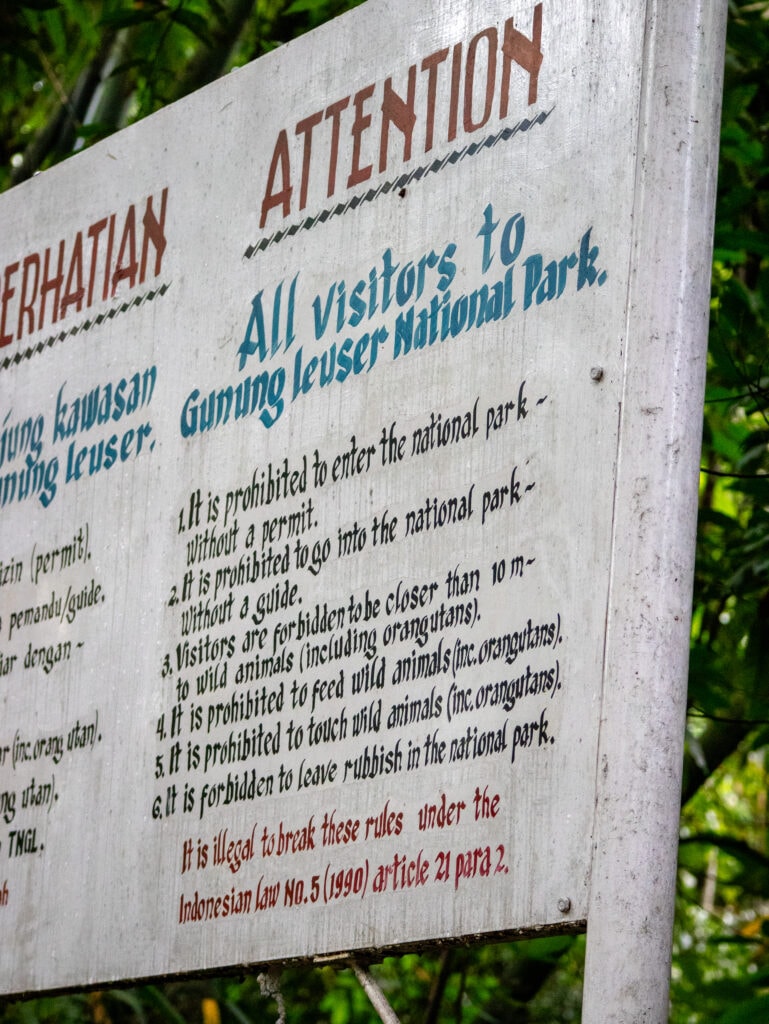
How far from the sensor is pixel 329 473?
2.86m

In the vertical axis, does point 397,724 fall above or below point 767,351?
below

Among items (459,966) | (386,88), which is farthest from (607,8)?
(459,966)

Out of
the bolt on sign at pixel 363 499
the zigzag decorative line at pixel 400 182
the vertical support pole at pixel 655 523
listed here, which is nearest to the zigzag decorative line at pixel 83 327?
the bolt on sign at pixel 363 499

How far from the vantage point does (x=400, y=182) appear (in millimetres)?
2916

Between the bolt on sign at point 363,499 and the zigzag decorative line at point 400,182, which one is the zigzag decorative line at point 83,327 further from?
the zigzag decorative line at point 400,182

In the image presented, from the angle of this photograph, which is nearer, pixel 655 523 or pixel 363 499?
pixel 655 523

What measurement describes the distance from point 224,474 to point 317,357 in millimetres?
263

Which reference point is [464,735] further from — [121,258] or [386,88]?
[121,258]

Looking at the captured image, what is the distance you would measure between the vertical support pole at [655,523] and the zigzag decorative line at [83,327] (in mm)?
1158

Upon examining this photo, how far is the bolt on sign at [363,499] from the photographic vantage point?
235 cm

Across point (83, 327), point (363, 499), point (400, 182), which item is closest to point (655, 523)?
point (363, 499)

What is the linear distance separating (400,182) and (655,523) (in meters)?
0.88

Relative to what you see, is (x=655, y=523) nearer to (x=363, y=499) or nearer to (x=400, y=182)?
(x=363, y=499)

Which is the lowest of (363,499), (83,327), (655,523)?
(655,523)
